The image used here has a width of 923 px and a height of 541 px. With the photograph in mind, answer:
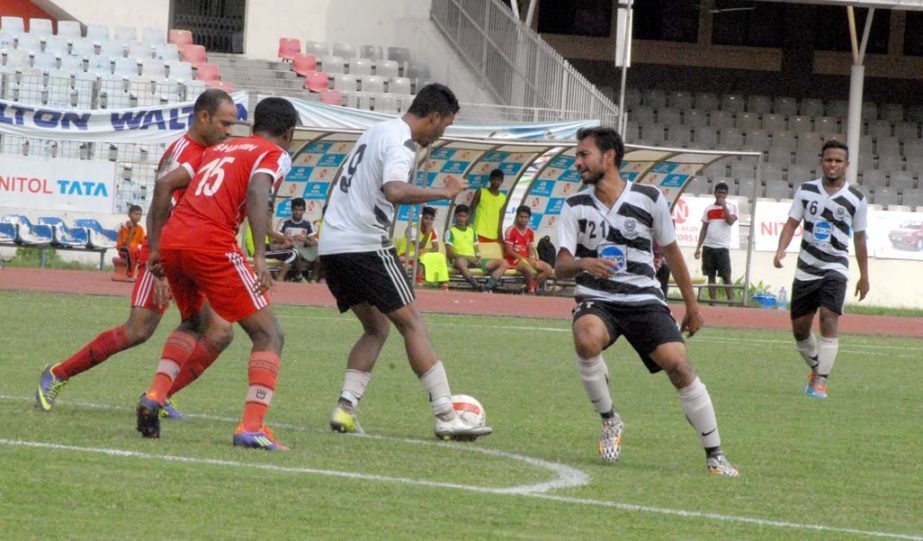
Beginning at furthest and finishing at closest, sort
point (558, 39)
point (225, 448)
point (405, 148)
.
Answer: point (558, 39) < point (405, 148) < point (225, 448)

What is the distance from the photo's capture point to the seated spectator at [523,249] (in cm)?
2538

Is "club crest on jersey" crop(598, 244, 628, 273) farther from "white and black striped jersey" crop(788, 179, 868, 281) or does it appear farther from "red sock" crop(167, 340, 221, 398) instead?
"white and black striped jersey" crop(788, 179, 868, 281)

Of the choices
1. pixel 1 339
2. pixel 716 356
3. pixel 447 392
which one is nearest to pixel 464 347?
pixel 716 356

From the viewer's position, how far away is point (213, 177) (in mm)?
8016

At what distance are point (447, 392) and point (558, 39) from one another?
3176 centimetres

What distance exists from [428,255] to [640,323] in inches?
646

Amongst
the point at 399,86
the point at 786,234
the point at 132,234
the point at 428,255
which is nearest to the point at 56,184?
the point at 132,234

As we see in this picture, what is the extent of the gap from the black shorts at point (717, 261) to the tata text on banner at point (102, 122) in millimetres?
7965

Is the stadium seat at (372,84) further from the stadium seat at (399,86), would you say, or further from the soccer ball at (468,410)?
the soccer ball at (468,410)

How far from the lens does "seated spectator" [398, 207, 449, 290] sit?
24453 mm

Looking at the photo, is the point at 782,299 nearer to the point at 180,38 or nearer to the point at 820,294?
the point at 180,38

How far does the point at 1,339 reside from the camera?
13.5m

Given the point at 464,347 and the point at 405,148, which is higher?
the point at 405,148

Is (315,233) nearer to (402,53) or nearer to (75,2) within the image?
(402,53)
